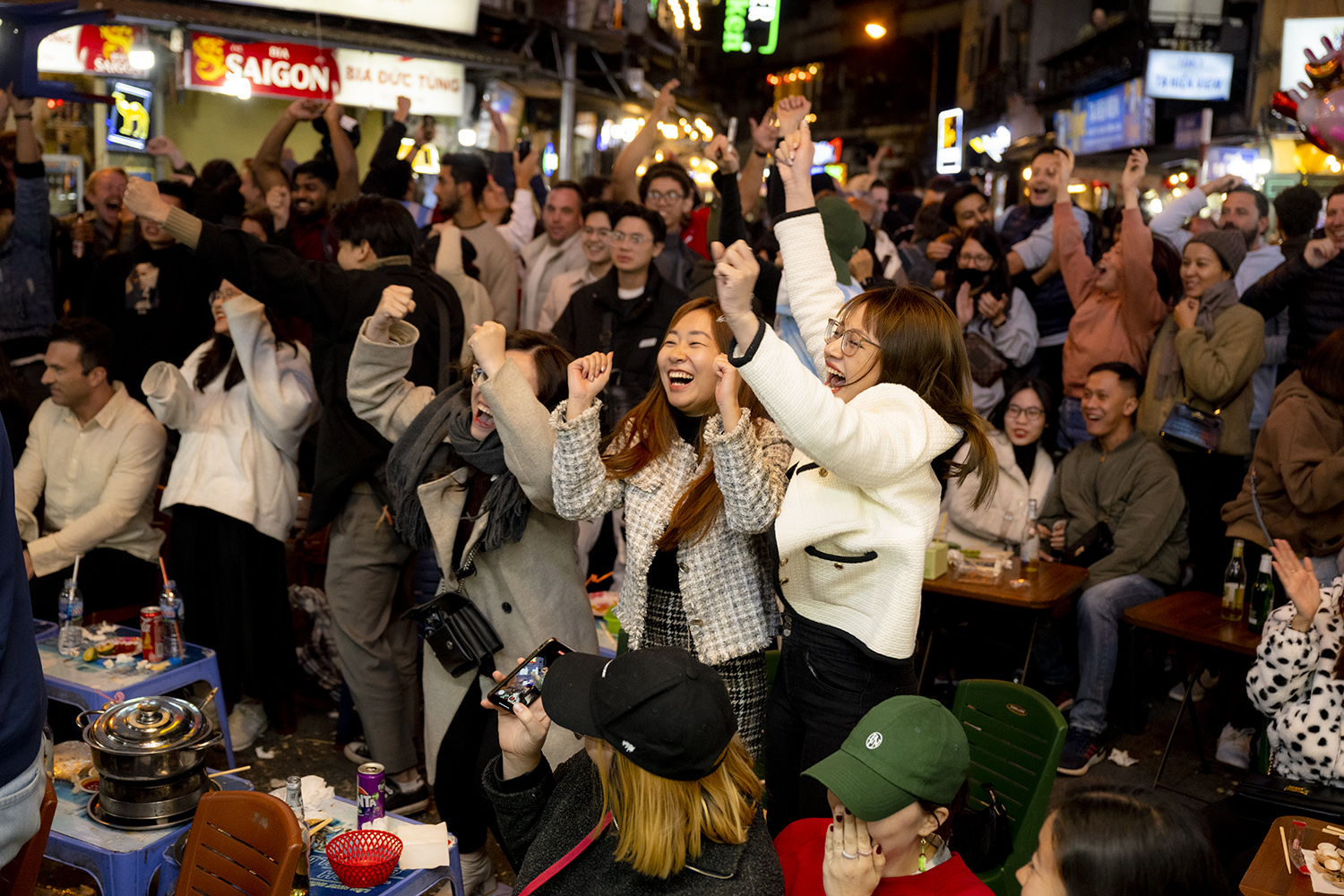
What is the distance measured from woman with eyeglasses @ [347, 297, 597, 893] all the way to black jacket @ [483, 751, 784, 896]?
3.09 ft

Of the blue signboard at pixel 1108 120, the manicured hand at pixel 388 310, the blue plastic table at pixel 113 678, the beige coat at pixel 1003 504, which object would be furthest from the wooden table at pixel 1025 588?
the blue signboard at pixel 1108 120

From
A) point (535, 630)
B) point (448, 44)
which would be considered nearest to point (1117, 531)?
point (535, 630)

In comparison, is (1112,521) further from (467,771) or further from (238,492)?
(238,492)

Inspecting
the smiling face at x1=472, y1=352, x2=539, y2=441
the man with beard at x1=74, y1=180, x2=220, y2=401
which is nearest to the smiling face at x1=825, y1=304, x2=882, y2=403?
the smiling face at x1=472, y1=352, x2=539, y2=441

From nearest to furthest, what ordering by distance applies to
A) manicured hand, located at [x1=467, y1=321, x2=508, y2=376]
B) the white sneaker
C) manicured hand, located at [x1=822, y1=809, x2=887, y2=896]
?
manicured hand, located at [x1=822, y1=809, x2=887, y2=896], manicured hand, located at [x1=467, y1=321, x2=508, y2=376], the white sneaker

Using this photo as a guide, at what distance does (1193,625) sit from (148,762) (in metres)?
3.81

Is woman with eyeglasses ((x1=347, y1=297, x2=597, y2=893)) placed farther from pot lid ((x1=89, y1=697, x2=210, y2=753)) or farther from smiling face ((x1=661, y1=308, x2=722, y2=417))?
pot lid ((x1=89, y1=697, x2=210, y2=753))

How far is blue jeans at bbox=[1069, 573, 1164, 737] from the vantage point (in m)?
4.84

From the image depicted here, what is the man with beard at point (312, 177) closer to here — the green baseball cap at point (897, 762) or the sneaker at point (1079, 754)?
the sneaker at point (1079, 754)

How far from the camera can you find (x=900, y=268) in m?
7.04

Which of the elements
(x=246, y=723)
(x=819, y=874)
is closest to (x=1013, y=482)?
(x=819, y=874)

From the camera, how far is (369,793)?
2967 mm

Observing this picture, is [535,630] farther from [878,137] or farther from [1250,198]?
[878,137]

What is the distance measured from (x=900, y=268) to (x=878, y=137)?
31.2 metres
